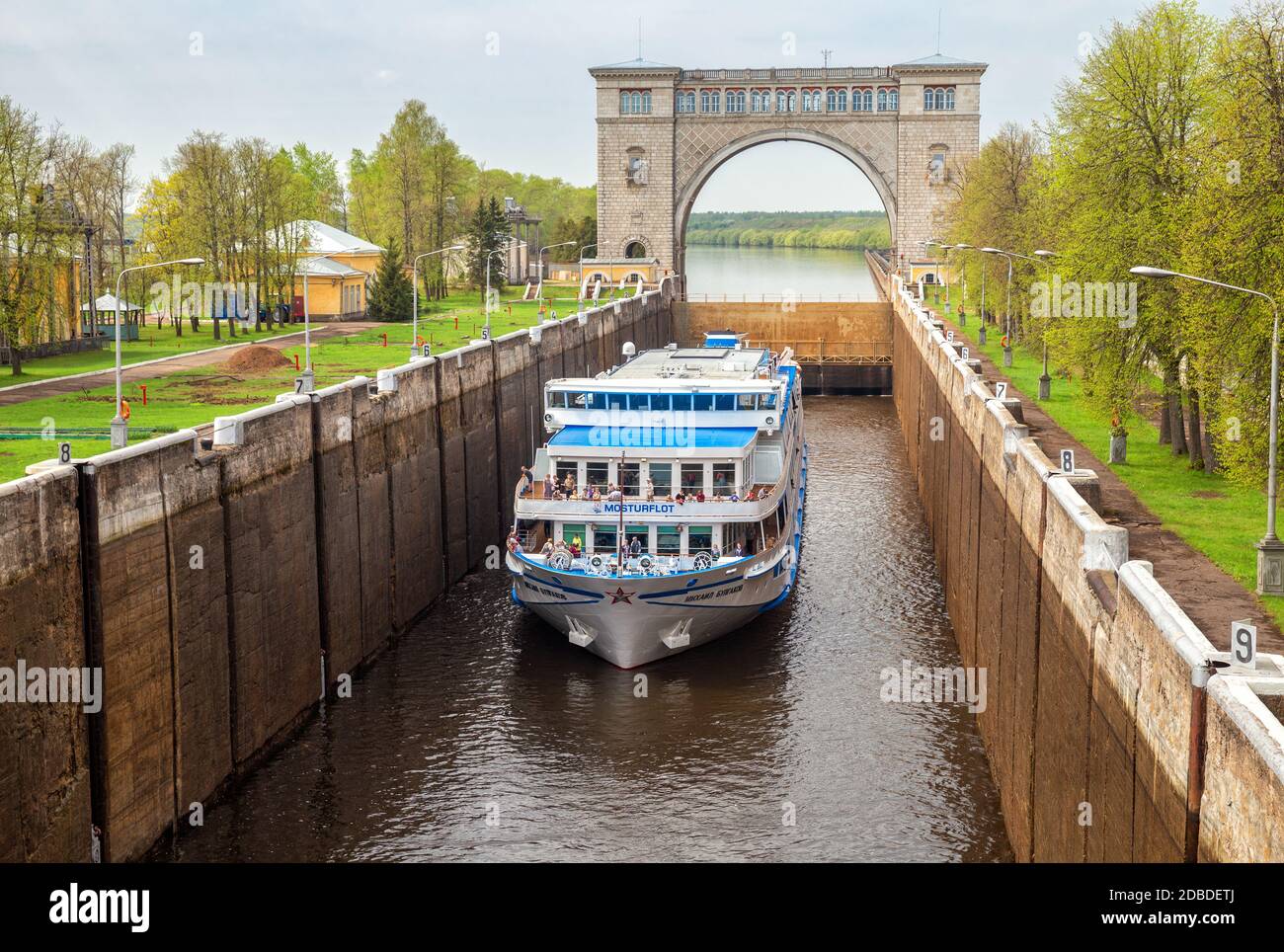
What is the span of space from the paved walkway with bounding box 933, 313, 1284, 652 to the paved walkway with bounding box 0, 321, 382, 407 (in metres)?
Answer: 27.4

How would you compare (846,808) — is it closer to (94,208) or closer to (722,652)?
(722,652)

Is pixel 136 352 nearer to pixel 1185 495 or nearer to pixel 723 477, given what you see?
pixel 723 477

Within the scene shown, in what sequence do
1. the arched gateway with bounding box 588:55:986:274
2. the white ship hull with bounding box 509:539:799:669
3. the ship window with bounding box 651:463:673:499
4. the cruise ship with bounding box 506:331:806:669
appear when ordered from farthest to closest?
the arched gateway with bounding box 588:55:986:274 < the ship window with bounding box 651:463:673:499 < the cruise ship with bounding box 506:331:806:669 < the white ship hull with bounding box 509:539:799:669

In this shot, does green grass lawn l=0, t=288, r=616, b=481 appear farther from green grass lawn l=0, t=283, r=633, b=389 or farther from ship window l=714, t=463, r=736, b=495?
ship window l=714, t=463, r=736, b=495

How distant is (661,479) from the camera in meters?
35.0

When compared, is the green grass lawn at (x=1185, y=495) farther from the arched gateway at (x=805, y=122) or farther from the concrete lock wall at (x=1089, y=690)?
the arched gateway at (x=805, y=122)

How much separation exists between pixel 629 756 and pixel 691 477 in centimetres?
901

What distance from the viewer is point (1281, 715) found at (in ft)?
42.2

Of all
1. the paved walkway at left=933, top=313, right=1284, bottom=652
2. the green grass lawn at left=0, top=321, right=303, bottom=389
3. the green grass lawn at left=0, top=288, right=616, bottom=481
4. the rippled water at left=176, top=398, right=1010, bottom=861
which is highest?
the green grass lawn at left=0, top=321, right=303, bottom=389

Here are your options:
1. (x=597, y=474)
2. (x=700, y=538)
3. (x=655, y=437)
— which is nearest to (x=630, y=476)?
(x=597, y=474)

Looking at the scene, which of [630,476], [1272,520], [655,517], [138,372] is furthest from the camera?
[138,372]

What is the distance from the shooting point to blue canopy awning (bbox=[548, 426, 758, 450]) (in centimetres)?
3475

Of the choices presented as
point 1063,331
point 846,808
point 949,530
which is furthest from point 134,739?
point 1063,331

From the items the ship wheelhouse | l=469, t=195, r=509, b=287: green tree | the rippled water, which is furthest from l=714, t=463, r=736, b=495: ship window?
l=469, t=195, r=509, b=287: green tree
